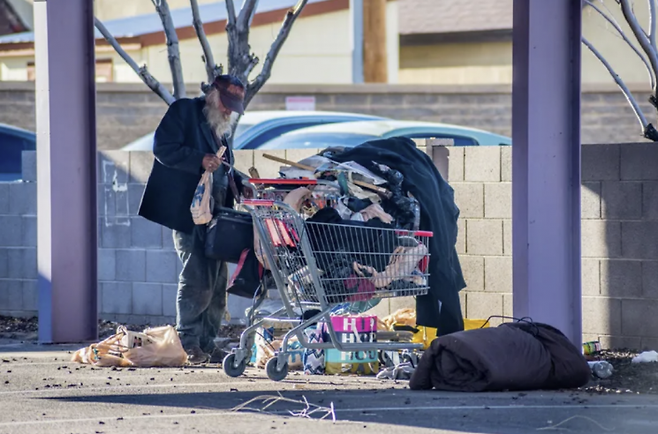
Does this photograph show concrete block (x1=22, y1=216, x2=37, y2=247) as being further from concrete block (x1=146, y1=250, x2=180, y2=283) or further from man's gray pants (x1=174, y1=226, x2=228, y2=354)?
A: man's gray pants (x1=174, y1=226, x2=228, y2=354)

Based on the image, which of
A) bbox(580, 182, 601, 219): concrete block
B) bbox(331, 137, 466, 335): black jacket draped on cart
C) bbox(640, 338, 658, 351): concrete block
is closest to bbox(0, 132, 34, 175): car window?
bbox(331, 137, 466, 335): black jacket draped on cart

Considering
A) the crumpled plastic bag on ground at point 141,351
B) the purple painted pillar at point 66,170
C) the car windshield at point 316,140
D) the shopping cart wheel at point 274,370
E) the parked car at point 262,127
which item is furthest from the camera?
the parked car at point 262,127

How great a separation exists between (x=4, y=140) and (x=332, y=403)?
9.98 m

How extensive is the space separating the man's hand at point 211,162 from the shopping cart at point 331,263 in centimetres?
75

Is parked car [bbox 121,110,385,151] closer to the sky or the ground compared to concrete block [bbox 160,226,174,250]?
closer to the sky

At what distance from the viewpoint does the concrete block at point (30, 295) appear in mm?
11086

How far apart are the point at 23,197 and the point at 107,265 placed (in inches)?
41.2

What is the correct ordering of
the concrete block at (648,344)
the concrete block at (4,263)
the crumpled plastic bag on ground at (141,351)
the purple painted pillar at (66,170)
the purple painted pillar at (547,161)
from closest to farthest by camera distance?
the purple painted pillar at (547,161), the crumpled plastic bag on ground at (141,351), the concrete block at (648,344), the purple painted pillar at (66,170), the concrete block at (4,263)

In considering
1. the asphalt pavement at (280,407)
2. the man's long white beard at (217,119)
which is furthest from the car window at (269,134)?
the asphalt pavement at (280,407)

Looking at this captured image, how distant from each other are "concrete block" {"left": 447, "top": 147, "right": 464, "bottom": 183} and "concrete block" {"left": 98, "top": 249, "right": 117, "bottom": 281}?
3195mm

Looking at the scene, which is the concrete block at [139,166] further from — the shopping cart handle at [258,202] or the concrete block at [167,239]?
the shopping cart handle at [258,202]

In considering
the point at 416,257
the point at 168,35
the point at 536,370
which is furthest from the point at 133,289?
the point at 536,370

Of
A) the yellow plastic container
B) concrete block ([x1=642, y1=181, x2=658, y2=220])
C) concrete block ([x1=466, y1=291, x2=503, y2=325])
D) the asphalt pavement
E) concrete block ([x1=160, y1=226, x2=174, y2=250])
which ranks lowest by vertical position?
the asphalt pavement

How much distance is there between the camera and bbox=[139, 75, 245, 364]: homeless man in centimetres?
805
